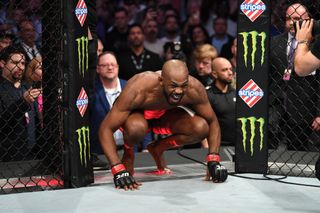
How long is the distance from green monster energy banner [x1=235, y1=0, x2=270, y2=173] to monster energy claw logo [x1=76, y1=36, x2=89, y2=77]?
2.66ft

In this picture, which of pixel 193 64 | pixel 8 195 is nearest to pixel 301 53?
pixel 8 195

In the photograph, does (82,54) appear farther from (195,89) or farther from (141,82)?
(195,89)

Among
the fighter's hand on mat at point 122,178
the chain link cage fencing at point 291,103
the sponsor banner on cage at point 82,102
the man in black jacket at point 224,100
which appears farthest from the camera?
the man in black jacket at point 224,100

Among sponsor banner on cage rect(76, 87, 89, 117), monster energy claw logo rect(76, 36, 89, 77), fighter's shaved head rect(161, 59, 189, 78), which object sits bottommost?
sponsor banner on cage rect(76, 87, 89, 117)

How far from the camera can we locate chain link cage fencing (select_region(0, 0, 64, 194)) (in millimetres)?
3598

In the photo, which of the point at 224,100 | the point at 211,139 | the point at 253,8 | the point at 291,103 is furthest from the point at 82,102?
the point at 224,100

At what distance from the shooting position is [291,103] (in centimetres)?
406

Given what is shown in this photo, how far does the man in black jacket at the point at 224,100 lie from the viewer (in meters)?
4.64

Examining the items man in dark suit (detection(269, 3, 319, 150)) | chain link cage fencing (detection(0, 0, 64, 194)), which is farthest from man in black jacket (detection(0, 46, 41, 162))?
man in dark suit (detection(269, 3, 319, 150))

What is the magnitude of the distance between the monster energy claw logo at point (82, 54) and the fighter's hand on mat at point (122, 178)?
0.52m

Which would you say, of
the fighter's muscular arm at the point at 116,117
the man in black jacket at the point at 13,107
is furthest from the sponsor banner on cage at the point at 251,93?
the man in black jacket at the point at 13,107

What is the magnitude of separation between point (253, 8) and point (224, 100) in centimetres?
109

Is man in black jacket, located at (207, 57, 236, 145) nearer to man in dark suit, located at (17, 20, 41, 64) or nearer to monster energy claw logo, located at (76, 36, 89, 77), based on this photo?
man in dark suit, located at (17, 20, 41, 64)

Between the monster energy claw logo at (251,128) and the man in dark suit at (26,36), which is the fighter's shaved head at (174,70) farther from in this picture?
the man in dark suit at (26,36)
